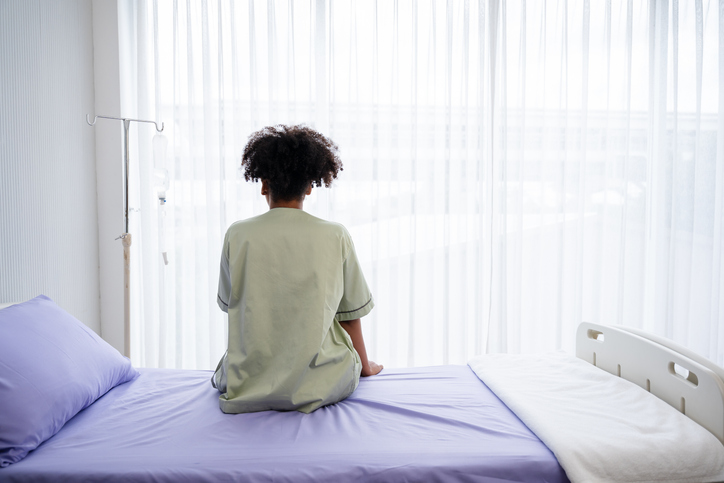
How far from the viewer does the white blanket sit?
1.03 meters

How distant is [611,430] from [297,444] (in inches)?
30.1

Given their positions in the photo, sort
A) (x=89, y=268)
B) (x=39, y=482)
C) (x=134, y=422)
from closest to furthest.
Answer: (x=39, y=482)
(x=134, y=422)
(x=89, y=268)

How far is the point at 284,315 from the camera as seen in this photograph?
52.4 inches

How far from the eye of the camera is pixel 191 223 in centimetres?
248

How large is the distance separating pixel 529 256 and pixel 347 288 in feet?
5.08

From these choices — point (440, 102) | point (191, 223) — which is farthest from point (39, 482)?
point (440, 102)

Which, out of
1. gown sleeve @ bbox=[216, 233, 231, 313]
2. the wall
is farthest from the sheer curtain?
gown sleeve @ bbox=[216, 233, 231, 313]

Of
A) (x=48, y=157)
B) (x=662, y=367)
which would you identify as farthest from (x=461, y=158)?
(x=48, y=157)

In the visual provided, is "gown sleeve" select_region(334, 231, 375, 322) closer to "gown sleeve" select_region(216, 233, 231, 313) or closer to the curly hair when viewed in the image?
the curly hair

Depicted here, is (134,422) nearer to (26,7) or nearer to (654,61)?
(26,7)

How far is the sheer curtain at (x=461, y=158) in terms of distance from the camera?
2477mm

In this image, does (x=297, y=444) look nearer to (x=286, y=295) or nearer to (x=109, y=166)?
(x=286, y=295)

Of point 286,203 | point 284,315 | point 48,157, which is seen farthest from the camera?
point 48,157

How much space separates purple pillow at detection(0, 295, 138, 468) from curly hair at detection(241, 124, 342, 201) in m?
0.72
